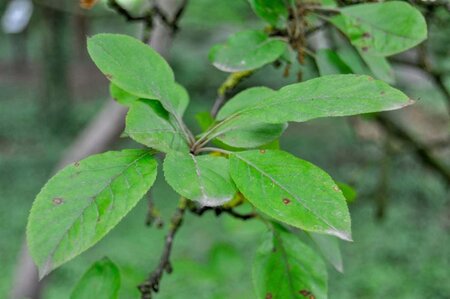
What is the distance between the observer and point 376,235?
5.66 metres

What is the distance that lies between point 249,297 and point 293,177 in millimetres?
1265

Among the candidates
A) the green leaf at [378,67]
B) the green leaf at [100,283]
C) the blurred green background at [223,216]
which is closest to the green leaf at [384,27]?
the green leaf at [378,67]

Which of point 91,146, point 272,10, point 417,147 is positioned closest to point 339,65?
point 272,10

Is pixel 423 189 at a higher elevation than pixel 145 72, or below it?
below

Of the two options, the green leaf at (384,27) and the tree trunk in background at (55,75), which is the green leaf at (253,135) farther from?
the tree trunk in background at (55,75)

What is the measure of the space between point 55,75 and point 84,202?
29.1ft

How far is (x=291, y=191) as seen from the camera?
1.77 feet

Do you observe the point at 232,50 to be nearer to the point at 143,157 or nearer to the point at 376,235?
the point at 143,157

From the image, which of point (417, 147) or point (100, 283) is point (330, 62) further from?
point (417, 147)

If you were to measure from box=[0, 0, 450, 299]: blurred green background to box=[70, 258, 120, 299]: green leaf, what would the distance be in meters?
0.36

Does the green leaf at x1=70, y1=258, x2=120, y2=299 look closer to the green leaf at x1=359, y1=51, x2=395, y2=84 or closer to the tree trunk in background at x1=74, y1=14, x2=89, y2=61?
the green leaf at x1=359, y1=51, x2=395, y2=84

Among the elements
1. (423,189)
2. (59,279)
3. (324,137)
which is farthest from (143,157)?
(324,137)

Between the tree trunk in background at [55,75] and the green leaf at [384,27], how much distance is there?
27.1 feet

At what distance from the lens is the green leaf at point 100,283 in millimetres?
753
